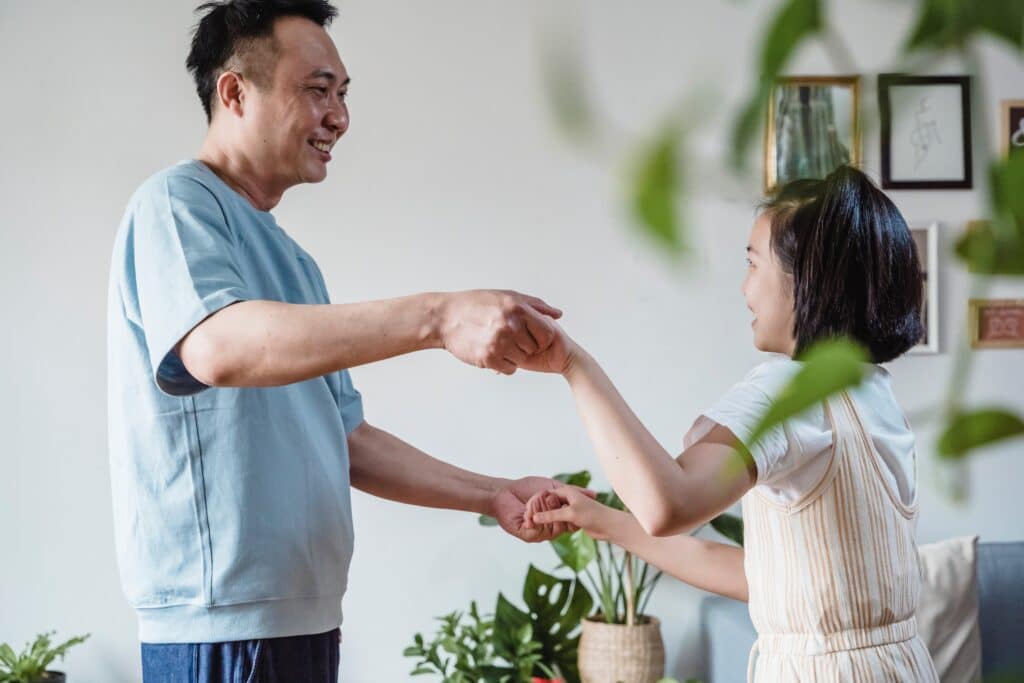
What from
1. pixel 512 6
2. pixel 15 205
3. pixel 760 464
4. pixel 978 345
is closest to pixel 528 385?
pixel 512 6

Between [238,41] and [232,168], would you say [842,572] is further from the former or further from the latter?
[238,41]

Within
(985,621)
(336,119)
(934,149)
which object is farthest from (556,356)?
(934,149)

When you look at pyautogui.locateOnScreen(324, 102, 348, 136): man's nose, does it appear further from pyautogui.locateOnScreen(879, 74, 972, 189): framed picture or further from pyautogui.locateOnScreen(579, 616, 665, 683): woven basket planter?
pyautogui.locateOnScreen(879, 74, 972, 189): framed picture

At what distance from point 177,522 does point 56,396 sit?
5.54 ft

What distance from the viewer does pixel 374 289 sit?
2879 millimetres

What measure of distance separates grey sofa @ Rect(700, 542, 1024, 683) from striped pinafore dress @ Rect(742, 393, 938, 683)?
4.28 ft

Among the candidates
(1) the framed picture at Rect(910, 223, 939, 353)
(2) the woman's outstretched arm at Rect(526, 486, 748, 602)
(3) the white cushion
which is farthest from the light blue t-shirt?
(1) the framed picture at Rect(910, 223, 939, 353)

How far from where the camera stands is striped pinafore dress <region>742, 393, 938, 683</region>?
4.61 ft

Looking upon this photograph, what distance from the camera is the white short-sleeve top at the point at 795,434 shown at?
131cm

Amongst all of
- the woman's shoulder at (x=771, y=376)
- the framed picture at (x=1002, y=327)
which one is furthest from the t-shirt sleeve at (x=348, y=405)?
the framed picture at (x=1002, y=327)

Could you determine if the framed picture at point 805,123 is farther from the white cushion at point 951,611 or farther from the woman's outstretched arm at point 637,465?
the woman's outstretched arm at point 637,465

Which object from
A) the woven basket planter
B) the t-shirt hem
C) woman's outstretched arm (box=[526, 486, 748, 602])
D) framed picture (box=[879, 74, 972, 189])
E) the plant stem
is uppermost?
framed picture (box=[879, 74, 972, 189])

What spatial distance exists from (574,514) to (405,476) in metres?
0.27

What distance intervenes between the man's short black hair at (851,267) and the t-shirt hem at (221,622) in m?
0.71
